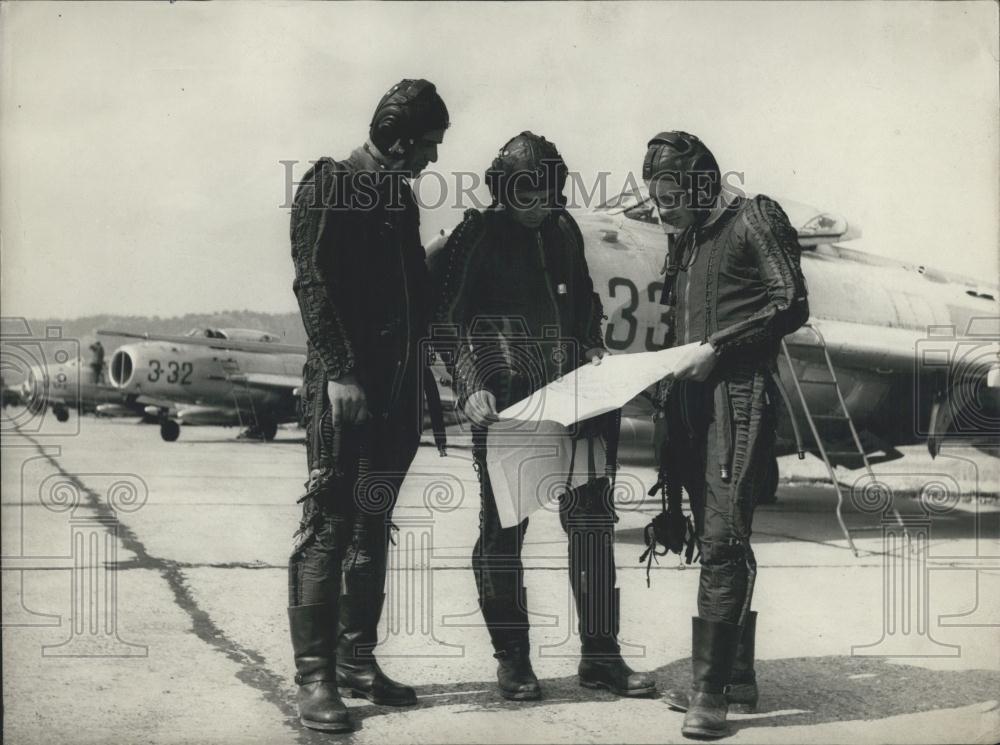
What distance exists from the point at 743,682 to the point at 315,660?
142 centimetres

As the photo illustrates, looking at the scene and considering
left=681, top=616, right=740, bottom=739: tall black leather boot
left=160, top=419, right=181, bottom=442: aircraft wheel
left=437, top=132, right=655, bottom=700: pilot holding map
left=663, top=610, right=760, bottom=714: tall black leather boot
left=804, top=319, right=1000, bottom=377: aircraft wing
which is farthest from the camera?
left=160, top=419, right=181, bottom=442: aircraft wheel

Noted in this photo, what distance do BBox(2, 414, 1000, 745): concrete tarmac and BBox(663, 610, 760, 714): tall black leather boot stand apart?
0.20 feet

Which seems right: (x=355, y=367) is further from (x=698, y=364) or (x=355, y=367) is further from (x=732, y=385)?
(x=732, y=385)

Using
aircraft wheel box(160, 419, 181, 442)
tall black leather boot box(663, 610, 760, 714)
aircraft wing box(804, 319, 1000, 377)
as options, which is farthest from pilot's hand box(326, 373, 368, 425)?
aircraft wheel box(160, 419, 181, 442)

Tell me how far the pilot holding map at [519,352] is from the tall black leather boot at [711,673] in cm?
40

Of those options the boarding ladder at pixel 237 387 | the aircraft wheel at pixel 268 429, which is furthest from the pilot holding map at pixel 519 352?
the aircraft wheel at pixel 268 429

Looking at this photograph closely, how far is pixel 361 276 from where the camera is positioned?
3234 millimetres

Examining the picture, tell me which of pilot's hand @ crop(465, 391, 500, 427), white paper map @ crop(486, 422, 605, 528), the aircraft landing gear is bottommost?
the aircraft landing gear

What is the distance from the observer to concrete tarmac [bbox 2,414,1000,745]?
3.08m

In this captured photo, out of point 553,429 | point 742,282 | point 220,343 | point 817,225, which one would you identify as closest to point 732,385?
point 742,282

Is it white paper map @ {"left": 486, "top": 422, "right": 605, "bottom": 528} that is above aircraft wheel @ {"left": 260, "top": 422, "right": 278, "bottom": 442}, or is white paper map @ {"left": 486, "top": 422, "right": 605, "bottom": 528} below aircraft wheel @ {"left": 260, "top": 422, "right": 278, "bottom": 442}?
above

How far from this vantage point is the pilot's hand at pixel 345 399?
3.13m

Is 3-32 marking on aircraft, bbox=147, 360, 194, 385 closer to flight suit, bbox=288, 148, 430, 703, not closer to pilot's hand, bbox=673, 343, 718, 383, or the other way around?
flight suit, bbox=288, 148, 430, 703

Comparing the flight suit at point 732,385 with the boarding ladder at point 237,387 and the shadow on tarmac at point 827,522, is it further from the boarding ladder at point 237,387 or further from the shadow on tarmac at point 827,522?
the boarding ladder at point 237,387
